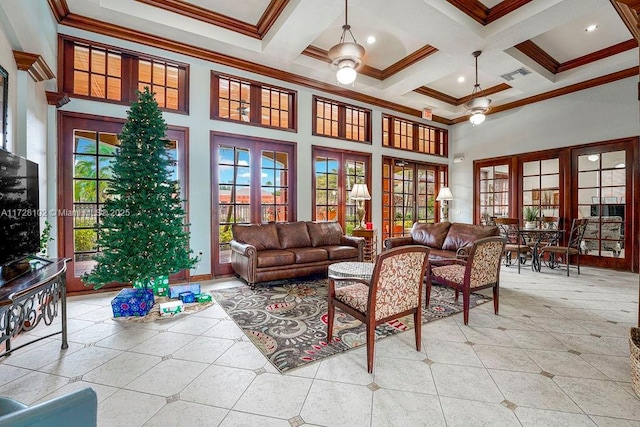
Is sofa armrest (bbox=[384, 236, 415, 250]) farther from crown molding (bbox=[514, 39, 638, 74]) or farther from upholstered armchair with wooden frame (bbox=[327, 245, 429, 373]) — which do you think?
crown molding (bbox=[514, 39, 638, 74])

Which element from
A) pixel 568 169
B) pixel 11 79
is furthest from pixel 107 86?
pixel 568 169

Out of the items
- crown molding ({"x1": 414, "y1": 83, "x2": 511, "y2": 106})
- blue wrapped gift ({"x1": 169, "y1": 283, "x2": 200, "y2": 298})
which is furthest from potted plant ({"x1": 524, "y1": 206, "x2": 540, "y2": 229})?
blue wrapped gift ({"x1": 169, "y1": 283, "x2": 200, "y2": 298})

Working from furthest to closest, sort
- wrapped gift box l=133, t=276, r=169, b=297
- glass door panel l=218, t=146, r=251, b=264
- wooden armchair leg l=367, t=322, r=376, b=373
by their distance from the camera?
glass door panel l=218, t=146, r=251, b=264
wrapped gift box l=133, t=276, r=169, b=297
wooden armchair leg l=367, t=322, r=376, b=373

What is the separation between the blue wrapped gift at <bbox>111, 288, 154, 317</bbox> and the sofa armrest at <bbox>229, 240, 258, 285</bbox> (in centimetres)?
123

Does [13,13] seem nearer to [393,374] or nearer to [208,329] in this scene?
[208,329]

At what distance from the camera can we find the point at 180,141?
176 inches

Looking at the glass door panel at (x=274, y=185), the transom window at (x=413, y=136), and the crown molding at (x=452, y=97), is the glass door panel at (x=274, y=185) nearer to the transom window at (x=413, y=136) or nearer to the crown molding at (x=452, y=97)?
the transom window at (x=413, y=136)

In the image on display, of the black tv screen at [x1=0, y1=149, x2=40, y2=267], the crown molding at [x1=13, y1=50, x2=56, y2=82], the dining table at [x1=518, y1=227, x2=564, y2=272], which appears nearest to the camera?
the black tv screen at [x1=0, y1=149, x2=40, y2=267]

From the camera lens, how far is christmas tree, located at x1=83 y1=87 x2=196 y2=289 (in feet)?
10.7

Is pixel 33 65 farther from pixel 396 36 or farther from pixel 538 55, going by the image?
pixel 538 55

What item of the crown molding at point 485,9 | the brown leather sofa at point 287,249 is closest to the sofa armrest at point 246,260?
the brown leather sofa at point 287,249

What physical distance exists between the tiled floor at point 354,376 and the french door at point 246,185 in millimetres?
1968

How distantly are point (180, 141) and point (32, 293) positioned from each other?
10.1ft

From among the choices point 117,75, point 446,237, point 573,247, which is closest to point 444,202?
point 573,247
